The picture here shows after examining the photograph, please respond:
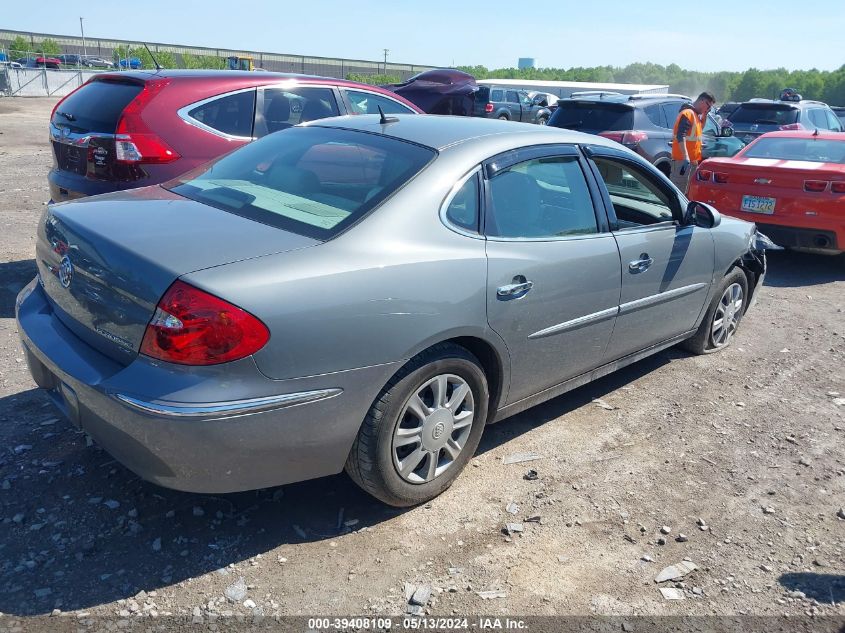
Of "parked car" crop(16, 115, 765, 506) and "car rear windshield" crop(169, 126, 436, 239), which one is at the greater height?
"car rear windshield" crop(169, 126, 436, 239)

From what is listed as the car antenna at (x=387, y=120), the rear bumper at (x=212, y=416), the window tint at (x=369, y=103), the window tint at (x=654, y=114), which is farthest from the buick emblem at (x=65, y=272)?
the window tint at (x=654, y=114)

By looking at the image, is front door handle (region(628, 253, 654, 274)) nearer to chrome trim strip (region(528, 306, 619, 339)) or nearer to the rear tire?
chrome trim strip (region(528, 306, 619, 339))

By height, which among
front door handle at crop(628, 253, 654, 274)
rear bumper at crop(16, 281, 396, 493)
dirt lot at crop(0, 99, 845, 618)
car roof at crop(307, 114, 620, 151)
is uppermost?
car roof at crop(307, 114, 620, 151)

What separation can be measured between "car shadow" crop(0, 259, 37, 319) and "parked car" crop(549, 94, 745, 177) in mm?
7762

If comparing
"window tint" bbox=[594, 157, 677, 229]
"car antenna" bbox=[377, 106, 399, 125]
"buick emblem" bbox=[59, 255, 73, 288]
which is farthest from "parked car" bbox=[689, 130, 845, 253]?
"buick emblem" bbox=[59, 255, 73, 288]

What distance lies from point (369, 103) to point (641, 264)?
3.96 meters

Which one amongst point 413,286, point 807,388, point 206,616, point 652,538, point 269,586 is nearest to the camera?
point 206,616

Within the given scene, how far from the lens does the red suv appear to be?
5.55m

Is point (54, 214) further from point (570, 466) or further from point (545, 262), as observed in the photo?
point (570, 466)

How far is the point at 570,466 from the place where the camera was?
3.91 metres

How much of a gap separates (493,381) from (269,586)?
1.41 m

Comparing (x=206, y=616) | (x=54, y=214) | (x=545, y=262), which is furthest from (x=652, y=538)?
(x=54, y=214)

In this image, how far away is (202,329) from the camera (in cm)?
264

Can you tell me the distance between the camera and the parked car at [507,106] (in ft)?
76.4
